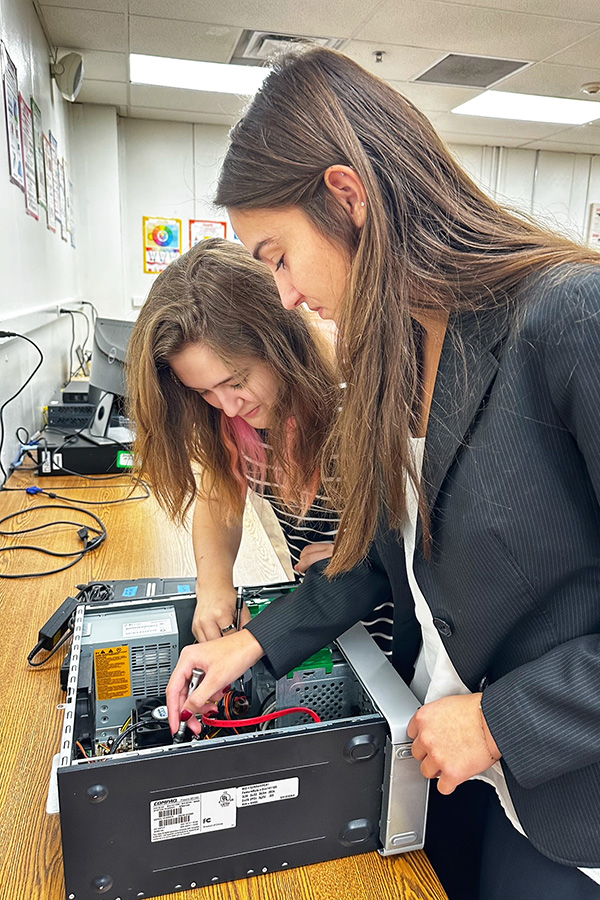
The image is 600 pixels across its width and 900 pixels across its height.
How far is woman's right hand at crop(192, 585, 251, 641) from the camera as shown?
32.9 inches

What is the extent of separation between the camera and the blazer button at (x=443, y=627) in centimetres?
63

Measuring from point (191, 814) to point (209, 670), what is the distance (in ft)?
0.58

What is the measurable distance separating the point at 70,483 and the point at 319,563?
46.1 inches

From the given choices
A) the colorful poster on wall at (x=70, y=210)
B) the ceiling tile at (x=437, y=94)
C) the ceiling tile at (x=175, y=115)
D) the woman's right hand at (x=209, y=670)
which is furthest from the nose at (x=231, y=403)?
the ceiling tile at (x=175, y=115)

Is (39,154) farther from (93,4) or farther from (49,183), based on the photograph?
(93,4)

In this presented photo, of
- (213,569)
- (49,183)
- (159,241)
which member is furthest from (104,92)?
(213,569)

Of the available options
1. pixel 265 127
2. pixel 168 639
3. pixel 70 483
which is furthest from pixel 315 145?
pixel 70 483

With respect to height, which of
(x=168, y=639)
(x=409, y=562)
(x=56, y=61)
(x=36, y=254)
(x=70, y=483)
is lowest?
(x=70, y=483)

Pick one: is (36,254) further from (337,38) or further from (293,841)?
(293,841)

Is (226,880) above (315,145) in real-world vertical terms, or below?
below

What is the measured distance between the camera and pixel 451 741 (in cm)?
57

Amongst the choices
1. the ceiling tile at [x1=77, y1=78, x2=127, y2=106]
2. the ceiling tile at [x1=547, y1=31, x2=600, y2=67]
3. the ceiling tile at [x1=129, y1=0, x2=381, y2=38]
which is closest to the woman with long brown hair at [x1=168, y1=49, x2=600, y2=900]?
the ceiling tile at [x1=129, y1=0, x2=381, y2=38]

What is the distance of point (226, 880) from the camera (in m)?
0.59

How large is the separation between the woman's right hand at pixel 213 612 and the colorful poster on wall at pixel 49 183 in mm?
2355
